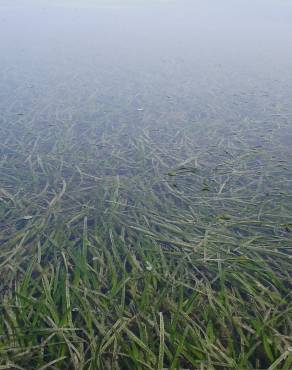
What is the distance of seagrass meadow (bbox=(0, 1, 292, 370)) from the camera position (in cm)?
191

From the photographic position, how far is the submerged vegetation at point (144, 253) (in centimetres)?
188

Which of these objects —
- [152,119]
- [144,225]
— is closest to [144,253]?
[144,225]

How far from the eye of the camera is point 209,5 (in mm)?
26344

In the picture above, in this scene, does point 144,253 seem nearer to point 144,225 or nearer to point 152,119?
point 144,225

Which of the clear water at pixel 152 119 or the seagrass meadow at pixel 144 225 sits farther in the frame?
the clear water at pixel 152 119

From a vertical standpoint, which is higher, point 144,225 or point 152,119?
point 144,225

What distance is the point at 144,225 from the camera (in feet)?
9.40

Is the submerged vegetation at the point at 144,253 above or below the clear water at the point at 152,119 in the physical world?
above

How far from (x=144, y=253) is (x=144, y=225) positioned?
33 centimetres

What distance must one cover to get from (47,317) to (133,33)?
1203cm

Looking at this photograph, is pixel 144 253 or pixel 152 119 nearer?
pixel 144 253

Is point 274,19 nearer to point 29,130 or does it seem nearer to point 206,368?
point 29,130

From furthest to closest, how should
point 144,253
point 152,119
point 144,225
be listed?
1. point 152,119
2. point 144,225
3. point 144,253

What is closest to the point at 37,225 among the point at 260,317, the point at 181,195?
the point at 181,195
